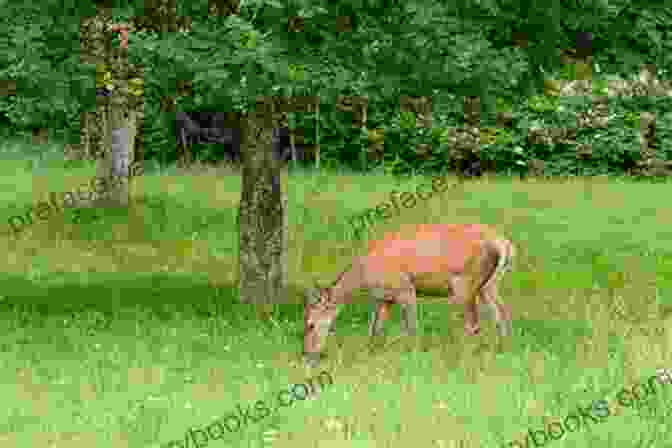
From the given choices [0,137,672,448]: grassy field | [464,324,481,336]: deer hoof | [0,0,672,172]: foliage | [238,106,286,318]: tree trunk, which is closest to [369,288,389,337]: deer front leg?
[0,137,672,448]: grassy field

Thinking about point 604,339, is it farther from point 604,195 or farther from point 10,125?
point 10,125

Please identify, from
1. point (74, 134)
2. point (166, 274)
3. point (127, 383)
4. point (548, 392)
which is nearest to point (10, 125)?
point (74, 134)

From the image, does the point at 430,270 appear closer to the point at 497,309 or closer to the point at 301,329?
the point at 497,309

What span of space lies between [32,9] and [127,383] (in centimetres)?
515

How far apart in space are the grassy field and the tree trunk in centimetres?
43

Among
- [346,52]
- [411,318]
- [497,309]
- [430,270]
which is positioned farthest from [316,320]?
[346,52]

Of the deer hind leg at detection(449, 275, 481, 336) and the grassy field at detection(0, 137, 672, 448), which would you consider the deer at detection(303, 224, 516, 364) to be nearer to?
the deer hind leg at detection(449, 275, 481, 336)

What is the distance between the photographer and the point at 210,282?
64.9 ft

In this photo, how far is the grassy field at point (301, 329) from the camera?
1034cm

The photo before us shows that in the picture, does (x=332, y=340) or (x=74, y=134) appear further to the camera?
(x=74, y=134)

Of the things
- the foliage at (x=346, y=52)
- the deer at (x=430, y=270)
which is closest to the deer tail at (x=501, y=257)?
the deer at (x=430, y=270)

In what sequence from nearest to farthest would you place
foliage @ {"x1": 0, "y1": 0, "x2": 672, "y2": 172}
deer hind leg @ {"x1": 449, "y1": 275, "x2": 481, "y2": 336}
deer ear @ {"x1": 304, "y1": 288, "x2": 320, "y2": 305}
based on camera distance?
foliage @ {"x1": 0, "y1": 0, "x2": 672, "y2": 172}, deer ear @ {"x1": 304, "y1": 288, "x2": 320, "y2": 305}, deer hind leg @ {"x1": 449, "y1": 275, "x2": 481, "y2": 336}

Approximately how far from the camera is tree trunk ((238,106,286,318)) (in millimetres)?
17172

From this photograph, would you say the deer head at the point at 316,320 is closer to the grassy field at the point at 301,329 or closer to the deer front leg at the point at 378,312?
the grassy field at the point at 301,329
